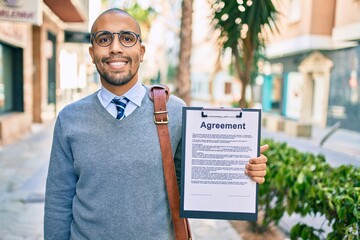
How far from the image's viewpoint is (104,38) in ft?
5.81

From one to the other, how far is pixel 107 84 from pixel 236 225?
144 inches

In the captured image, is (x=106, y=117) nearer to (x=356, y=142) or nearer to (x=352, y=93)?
(x=356, y=142)

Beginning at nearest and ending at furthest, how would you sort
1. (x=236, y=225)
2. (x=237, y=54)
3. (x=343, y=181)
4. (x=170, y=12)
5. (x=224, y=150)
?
1. (x=224, y=150)
2. (x=343, y=181)
3. (x=236, y=225)
4. (x=237, y=54)
5. (x=170, y=12)

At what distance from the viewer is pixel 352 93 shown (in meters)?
17.2

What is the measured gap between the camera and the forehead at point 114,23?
5.74 feet

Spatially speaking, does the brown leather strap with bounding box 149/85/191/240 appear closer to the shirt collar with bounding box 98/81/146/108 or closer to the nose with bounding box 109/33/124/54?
the shirt collar with bounding box 98/81/146/108

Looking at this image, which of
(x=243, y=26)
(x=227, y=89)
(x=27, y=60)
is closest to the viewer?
(x=243, y=26)

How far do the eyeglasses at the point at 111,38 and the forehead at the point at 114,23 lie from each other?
19mm

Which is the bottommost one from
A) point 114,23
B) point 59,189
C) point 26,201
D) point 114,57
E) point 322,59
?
point 26,201

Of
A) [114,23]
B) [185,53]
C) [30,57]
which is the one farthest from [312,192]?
[30,57]

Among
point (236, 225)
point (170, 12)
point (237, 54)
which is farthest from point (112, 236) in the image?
point (170, 12)

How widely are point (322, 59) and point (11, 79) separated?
14707 millimetres

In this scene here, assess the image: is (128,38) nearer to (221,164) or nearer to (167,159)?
(167,159)

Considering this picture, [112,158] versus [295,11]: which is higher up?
[295,11]
